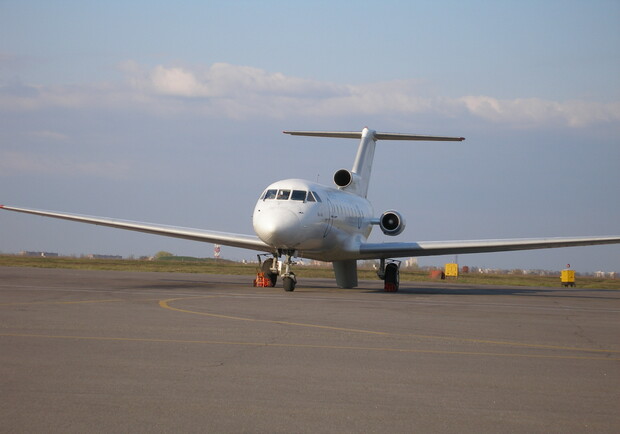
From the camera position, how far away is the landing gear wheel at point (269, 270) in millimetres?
27766

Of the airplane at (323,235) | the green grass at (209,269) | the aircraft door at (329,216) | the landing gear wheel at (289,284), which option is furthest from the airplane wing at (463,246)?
the green grass at (209,269)

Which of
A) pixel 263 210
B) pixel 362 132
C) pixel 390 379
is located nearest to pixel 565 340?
pixel 390 379

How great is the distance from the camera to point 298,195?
85.7 ft

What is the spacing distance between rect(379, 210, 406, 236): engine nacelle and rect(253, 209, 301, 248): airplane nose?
6.90 metres

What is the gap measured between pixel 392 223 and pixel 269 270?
238 inches

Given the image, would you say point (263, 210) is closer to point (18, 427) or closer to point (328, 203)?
point (328, 203)

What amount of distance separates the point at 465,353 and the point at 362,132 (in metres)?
29.0

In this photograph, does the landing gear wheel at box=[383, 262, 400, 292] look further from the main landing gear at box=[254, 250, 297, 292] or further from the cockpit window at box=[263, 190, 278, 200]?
the cockpit window at box=[263, 190, 278, 200]

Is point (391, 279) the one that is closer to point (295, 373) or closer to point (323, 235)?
point (323, 235)

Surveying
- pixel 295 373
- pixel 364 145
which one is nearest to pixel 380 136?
pixel 364 145

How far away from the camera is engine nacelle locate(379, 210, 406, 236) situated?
102 feet

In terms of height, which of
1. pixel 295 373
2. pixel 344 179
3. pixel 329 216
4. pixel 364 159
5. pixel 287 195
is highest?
pixel 364 159

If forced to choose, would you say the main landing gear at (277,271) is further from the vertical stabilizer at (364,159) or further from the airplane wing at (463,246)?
the vertical stabilizer at (364,159)

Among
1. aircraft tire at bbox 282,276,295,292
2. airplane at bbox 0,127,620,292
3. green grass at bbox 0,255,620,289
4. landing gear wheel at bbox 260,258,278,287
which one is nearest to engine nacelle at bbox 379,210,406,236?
airplane at bbox 0,127,620,292
